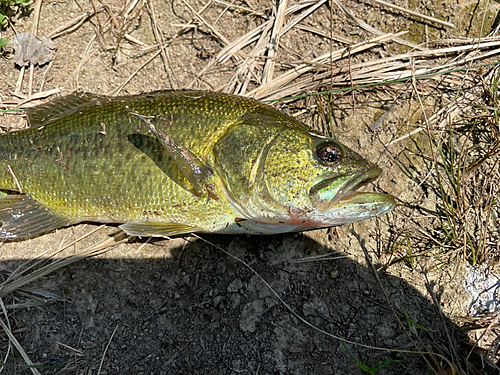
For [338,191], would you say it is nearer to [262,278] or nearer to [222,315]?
[262,278]

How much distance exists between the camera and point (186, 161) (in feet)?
8.91

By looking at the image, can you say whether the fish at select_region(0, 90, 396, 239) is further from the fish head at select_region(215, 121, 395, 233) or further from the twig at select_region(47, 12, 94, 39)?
the twig at select_region(47, 12, 94, 39)

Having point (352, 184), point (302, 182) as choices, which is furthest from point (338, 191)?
point (302, 182)

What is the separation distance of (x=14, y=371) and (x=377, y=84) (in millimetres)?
4283

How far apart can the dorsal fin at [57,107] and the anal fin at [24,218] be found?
0.77 meters

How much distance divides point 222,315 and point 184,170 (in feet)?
4.46

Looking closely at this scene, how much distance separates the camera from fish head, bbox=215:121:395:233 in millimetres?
2631

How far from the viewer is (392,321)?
304 centimetres

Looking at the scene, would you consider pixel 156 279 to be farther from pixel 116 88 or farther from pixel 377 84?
pixel 377 84

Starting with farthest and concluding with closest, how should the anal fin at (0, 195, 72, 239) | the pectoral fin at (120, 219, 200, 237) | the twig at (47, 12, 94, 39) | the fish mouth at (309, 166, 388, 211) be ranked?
the twig at (47, 12, 94, 39) < the anal fin at (0, 195, 72, 239) < the pectoral fin at (120, 219, 200, 237) < the fish mouth at (309, 166, 388, 211)

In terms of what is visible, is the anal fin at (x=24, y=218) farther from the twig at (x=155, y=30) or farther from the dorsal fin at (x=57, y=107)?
the twig at (x=155, y=30)

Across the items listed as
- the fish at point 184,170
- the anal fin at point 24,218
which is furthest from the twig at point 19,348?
the fish at point 184,170

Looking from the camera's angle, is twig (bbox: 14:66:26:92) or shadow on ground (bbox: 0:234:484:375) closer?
shadow on ground (bbox: 0:234:484:375)

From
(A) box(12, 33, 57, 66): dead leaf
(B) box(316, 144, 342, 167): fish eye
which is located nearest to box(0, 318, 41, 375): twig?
(A) box(12, 33, 57, 66): dead leaf
